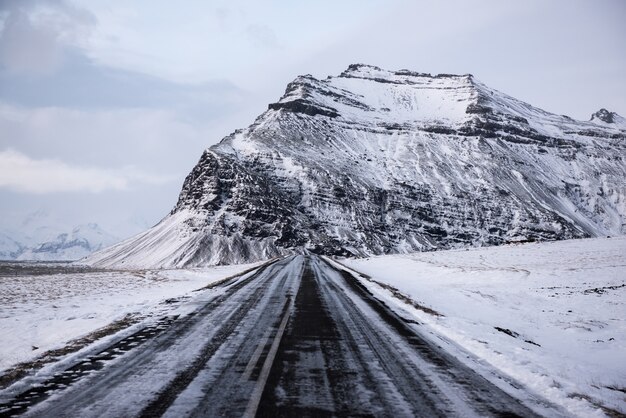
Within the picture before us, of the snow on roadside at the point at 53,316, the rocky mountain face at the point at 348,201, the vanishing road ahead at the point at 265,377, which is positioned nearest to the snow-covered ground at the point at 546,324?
the vanishing road ahead at the point at 265,377

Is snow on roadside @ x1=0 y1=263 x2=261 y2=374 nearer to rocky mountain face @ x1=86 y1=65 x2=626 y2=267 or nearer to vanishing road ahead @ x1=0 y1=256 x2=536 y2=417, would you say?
vanishing road ahead @ x1=0 y1=256 x2=536 y2=417

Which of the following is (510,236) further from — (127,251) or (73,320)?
(73,320)

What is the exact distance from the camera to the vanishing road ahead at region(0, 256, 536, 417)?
5203 mm

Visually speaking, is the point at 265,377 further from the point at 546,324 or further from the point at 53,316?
the point at 546,324


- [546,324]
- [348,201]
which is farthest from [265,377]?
[348,201]

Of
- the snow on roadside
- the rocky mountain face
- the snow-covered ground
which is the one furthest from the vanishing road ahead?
the rocky mountain face

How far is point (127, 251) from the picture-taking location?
118m

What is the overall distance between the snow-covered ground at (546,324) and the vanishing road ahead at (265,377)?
1.11 metres

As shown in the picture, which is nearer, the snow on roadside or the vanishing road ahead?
the vanishing road ahead

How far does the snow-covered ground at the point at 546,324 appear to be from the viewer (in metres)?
6.87

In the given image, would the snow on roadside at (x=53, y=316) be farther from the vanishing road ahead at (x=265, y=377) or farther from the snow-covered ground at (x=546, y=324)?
the snow-covered ground at (x=546, y=324)

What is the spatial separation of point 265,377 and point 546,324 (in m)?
10.5

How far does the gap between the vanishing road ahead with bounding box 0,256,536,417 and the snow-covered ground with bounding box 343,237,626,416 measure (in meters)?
1.11

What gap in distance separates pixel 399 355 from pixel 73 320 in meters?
9.39
